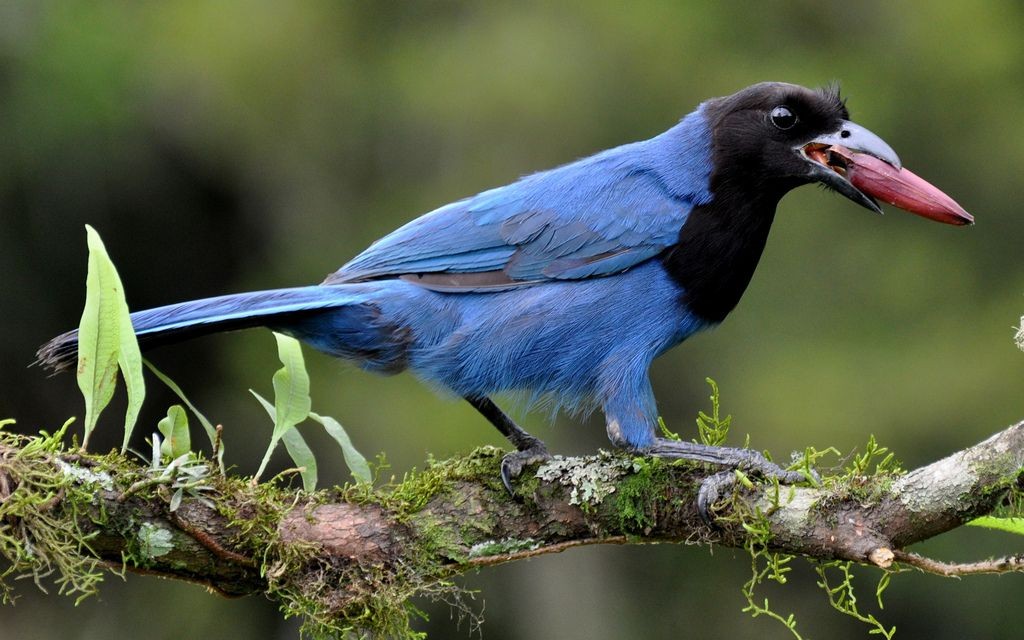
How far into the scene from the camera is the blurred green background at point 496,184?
962 centimetres

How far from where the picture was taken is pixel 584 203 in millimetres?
5320

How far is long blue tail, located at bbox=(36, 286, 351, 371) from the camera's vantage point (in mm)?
4312

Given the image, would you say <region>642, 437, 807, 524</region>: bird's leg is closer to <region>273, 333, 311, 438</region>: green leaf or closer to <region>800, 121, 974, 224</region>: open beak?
<region>800, 121, 974, 224</region>: open beak

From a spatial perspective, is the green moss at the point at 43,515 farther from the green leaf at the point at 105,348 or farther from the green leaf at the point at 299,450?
→ the green leaf at the point at 299,450

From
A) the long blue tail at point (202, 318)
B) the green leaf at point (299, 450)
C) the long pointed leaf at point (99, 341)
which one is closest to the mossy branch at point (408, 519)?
the long pointed leaf at point (99, 341)

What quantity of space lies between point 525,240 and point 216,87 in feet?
19.2

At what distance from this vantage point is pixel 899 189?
487cm

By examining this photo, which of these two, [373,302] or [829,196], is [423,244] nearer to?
[373,302]

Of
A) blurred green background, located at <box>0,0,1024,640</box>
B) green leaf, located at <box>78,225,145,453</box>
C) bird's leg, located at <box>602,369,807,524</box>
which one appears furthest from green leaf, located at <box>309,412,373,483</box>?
blurred green background, located at <box>0,0,1024,640</box>

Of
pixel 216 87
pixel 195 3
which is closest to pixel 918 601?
pixel 216 87

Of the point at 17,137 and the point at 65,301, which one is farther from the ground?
the point at 17,137

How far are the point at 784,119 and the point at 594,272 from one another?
38.2 inches

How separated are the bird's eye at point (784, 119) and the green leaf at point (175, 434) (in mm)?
2584

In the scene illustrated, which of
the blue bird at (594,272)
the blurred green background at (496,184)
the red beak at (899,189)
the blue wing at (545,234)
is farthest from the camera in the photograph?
the blurred green background at (496,184)
